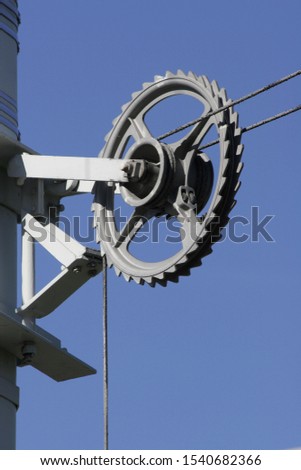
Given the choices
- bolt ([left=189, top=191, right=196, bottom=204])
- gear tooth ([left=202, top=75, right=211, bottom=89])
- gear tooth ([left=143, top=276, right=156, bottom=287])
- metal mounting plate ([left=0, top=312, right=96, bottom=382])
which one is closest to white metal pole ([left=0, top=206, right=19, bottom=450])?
metal mounting plate ([left=0, top=312, right=96, bottom=382])

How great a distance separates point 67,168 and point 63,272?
46.7 inches

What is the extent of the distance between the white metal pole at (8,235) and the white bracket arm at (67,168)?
283 mm

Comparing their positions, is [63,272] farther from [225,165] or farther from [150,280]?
[225,165]

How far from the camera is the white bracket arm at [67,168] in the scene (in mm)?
Answer: 33750

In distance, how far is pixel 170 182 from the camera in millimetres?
33375

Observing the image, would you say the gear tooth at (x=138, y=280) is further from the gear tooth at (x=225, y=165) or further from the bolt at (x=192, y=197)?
the gear tooth at (x=225, y=165)

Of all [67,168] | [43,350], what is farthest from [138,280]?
[67,168]

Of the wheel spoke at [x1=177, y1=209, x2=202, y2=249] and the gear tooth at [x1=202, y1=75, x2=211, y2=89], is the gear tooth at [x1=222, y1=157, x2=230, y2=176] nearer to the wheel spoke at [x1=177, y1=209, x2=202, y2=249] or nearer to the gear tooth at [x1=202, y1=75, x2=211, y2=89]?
the wheel spoke at [x1=177, y1=209, x2=202, y2=249]

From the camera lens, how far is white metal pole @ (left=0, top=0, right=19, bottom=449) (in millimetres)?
33438

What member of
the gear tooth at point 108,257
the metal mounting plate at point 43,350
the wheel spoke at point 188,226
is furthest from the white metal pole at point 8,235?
the wheel spoke at point 188,226
